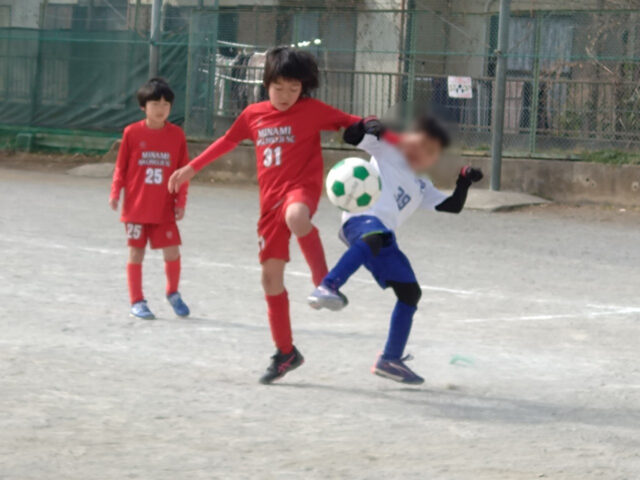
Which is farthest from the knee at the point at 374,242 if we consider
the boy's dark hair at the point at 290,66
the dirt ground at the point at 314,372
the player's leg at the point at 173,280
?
the player's leg at the point at 173,280

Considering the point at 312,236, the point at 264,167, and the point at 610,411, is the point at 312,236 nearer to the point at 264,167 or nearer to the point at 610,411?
the point at 264,167

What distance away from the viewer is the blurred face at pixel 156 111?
8156mm

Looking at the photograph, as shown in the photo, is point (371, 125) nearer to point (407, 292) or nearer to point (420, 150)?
point (407, 292)

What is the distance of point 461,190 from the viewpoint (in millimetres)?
6211

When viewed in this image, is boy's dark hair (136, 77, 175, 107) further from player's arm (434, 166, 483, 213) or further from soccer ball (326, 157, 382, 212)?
player's arm (434, 166, 483, 213)

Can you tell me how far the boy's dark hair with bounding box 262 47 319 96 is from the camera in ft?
19.6

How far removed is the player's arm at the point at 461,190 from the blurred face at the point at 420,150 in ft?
10.0

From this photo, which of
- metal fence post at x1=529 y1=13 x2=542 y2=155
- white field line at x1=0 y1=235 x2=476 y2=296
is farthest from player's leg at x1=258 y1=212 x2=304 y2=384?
metal fence post at x1=529 y1=13 x2=542 y2=155

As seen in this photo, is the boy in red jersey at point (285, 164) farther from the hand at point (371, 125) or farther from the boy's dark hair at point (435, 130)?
the boy's dark hair at point (435, 130)

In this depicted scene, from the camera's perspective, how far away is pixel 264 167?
243 inches

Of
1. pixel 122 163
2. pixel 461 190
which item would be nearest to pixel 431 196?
pixel 461 190

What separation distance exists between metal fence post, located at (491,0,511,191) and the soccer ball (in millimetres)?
10513

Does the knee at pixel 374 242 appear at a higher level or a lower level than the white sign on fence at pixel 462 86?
lower

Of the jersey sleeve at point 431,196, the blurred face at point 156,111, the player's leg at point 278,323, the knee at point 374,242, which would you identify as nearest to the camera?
the knee at point 374,242
